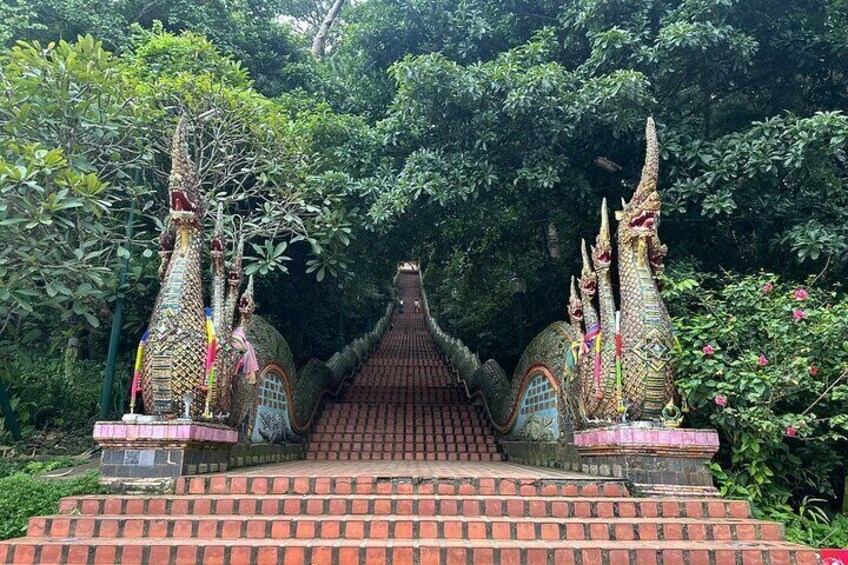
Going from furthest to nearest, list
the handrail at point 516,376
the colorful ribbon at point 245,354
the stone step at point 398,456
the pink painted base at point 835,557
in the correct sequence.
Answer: the stone step at point 398,456 → the handrail at point 516,376 → the colorful ribbon at point 245,354 → the pink painted base at point 835,557

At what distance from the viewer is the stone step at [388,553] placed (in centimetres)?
384

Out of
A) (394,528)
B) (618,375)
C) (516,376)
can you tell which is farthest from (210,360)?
(516,376)

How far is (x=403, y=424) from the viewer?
991 centimetres

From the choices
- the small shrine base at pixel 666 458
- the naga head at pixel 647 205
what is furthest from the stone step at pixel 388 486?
the naga head at pixel 647 205

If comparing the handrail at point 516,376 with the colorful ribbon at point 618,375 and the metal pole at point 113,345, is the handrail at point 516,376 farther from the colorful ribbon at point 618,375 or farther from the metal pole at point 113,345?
the metal pole at point 113,345

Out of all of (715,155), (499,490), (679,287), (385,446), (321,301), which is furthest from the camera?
(321,301)

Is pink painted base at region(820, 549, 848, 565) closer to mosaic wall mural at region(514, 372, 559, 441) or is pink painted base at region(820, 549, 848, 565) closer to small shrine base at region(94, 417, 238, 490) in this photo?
mosaic wall mural at region(514, 372, 559, 441)

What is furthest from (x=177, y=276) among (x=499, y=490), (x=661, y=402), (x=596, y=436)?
(x=661, y=402)

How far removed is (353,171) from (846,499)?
7.64 m

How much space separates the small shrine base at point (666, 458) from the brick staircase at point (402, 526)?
21 centimetres

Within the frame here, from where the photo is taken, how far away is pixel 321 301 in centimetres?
1187

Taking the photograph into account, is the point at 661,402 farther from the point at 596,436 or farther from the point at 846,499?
the point at 846,499

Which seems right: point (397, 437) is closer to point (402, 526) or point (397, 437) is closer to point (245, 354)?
point (245, 354)

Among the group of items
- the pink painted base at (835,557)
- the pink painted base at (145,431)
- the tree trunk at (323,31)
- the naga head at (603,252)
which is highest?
the tree trunk at (323,31)
